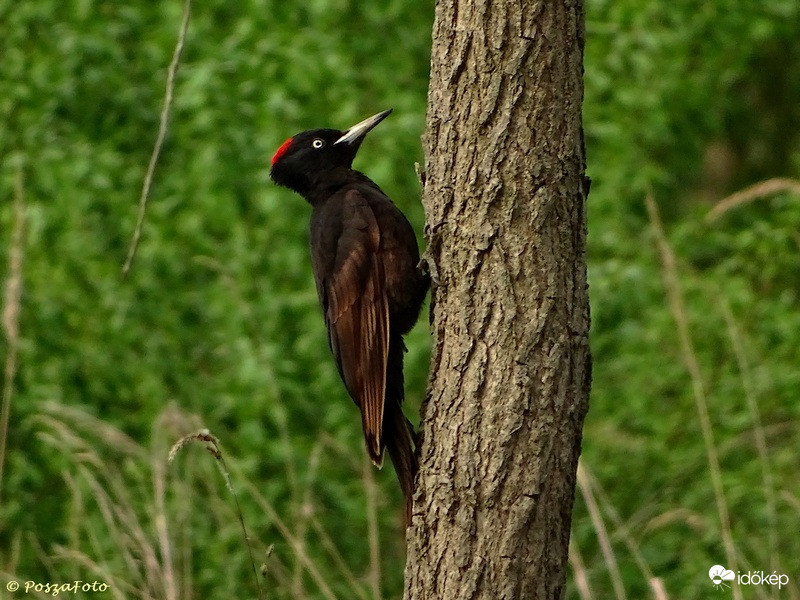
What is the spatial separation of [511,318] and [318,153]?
5.65 feet

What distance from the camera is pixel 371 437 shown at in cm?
369

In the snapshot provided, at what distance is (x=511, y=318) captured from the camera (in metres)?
3.05

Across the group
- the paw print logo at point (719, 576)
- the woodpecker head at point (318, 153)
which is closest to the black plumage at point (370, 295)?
the woodpecker head at point (318, 153)

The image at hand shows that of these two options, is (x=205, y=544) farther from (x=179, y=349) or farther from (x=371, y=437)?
(x=371, y=437)

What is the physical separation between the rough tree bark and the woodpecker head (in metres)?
1.38

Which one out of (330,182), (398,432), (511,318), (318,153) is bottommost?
(398,432)

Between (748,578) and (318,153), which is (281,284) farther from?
(748,578)

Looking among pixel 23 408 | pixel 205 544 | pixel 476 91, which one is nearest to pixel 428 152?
pixel 476 91

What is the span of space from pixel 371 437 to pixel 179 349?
286cm

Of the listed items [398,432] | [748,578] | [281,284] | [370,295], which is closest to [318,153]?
[370,295]

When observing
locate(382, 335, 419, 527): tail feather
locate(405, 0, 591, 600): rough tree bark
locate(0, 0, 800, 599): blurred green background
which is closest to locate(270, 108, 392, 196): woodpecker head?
locate(382, 335, 419, 527): tail feather

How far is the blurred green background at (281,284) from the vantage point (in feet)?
19.1

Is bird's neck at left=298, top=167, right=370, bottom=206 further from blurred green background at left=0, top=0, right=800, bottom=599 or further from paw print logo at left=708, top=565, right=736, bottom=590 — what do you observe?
paw print logo at left=708, top=565, right=736, bottom=590

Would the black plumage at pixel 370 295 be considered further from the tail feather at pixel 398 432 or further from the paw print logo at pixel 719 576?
the paw print logo at pixel 719 576
